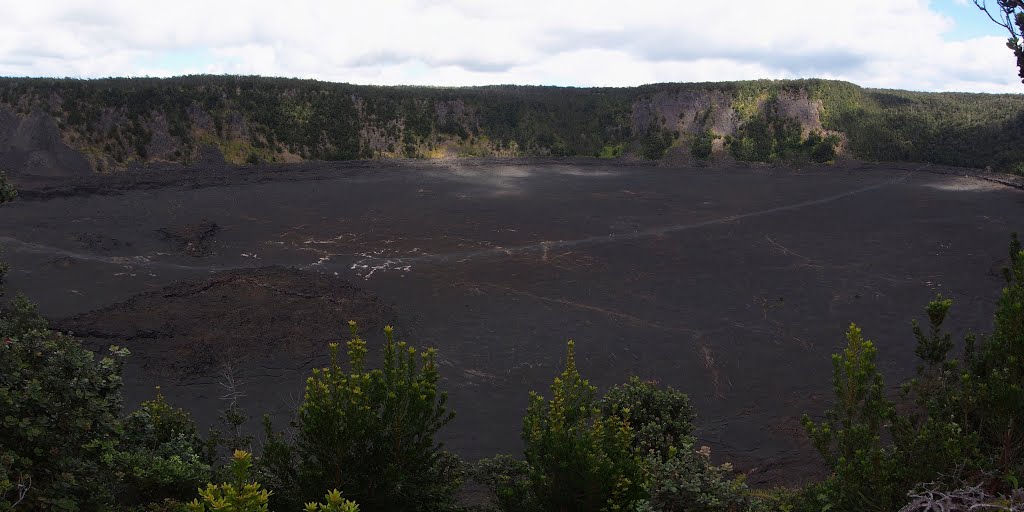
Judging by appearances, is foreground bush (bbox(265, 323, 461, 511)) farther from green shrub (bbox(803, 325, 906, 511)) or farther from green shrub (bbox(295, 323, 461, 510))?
green shrub (bbox(803, 325, 906, 511))

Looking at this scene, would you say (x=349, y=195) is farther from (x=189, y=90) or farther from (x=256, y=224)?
(x=189, y=90)

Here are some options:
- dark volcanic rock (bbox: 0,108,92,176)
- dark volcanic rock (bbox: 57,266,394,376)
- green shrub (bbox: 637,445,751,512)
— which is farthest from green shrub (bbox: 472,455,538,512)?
dark volcanic rock (bbox: 0,108,92,176)

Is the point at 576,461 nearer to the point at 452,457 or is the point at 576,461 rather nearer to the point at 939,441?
the point at 452,457

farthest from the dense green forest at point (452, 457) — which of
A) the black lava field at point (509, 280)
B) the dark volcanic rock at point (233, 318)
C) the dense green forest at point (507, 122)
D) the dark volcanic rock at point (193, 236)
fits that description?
the dense green forest at point (507, 122)

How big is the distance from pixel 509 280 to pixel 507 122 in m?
38.0

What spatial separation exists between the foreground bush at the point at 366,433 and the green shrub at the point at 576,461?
1131 millimetres

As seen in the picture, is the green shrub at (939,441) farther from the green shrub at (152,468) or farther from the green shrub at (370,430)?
the green shrub at (152,468)

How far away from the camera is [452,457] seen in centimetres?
907

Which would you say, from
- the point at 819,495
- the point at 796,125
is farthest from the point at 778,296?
the point at 796,125

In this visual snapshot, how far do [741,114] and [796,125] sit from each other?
4.84 m

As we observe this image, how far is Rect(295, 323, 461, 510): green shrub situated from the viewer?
695 centimetres

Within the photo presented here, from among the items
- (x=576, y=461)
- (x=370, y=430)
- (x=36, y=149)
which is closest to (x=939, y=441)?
(x=576, y=461)

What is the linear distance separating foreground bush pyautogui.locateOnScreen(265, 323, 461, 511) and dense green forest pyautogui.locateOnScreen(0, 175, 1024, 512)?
0.06ft

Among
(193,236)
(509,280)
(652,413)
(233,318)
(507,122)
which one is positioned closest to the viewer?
(652,413)
